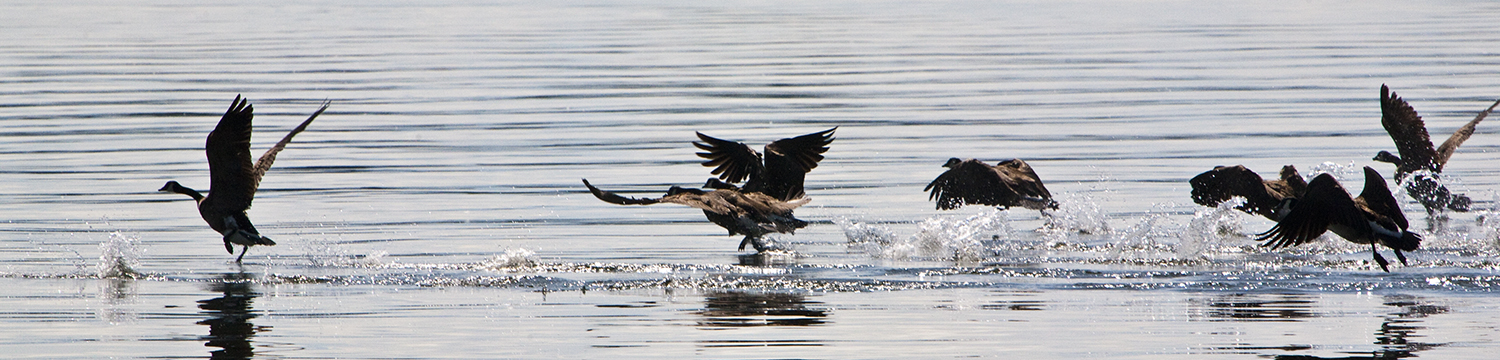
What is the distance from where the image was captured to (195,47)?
1538 inches

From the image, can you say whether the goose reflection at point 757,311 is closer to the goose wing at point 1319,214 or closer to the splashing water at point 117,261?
the goose wing at point 1319,214

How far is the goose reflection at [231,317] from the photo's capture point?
8500 mm

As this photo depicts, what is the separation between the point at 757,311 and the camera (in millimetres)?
9594

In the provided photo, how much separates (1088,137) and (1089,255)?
8072 millimetres

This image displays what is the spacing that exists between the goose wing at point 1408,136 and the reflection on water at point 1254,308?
4.70m

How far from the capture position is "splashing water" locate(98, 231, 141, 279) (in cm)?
1112

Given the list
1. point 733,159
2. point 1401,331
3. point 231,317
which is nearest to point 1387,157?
point 733,159

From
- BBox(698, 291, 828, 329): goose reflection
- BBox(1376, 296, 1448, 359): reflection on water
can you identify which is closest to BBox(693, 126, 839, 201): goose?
BBox(698, 291, 828, 329): goose reflection

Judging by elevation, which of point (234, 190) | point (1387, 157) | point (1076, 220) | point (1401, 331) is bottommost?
point (1401, 331)

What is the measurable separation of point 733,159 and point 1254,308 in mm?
5009

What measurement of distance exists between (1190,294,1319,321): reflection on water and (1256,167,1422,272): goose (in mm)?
586

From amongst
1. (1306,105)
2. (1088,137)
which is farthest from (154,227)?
(1306,105)

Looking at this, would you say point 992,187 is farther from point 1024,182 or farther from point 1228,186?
point 1228,186

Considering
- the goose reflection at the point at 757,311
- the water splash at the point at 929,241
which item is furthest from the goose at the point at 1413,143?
the goose reflection at the point at 757,311
